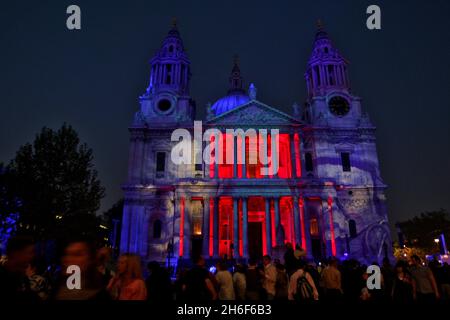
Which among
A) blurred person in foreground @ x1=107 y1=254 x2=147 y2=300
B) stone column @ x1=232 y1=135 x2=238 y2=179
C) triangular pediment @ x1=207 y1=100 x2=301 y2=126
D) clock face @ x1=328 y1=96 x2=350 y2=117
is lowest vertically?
blurred person in foreground @ x1=107 y1=254 x2=147 y2=300

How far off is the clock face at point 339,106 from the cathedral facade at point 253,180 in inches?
5.4

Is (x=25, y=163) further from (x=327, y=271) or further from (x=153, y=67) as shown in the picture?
(x=327, y=271)

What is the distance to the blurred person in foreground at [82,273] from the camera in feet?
14.2

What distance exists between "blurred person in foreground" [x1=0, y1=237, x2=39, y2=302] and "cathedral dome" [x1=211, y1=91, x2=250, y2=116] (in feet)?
171

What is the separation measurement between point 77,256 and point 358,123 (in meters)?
43.6

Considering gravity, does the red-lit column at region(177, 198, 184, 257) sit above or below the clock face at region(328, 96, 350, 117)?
below

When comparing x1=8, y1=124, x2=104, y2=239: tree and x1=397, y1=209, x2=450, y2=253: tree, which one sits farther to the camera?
x1=397, y1=209, x2=450, y2=253: tree

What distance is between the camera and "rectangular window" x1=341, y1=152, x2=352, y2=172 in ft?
134

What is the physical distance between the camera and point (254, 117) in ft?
133

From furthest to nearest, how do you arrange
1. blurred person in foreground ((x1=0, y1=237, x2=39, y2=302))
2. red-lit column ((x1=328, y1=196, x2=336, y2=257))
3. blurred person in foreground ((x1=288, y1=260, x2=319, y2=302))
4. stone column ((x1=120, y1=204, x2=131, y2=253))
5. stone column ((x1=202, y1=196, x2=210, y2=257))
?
1. stone column ((x1=120, y1=204, x2=131, y2=253))
2. red-lit column ((x1=328, y1=196, x2=336, y2=257))
3. stone column ((x1=202, y1=196, x2=210, y2=257))
4. blurred person in foreground ((x1=288, y1=260, x2=319, y2=302))
5. blurred person in foreground ((x1=0, y1=237, x2=39, y2=302))

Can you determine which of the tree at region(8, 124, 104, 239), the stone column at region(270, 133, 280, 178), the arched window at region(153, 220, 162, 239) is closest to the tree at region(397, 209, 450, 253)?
the stone column at region(270, 133, 280, 178)

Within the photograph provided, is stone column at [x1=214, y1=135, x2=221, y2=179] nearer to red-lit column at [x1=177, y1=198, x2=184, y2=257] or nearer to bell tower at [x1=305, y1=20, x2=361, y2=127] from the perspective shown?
red-lit column at [x1=177, y1=198, x2=184, y2=257]

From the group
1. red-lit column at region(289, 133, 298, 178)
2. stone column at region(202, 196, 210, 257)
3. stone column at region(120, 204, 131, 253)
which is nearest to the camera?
stone column at region(202, 196, 210, 257)
